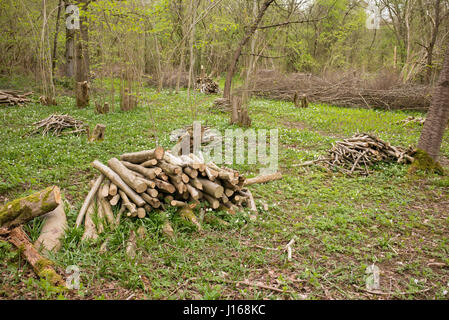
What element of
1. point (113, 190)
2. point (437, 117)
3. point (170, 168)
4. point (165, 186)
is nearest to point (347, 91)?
point (437, 117)

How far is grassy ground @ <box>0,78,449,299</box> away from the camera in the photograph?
3316 mm

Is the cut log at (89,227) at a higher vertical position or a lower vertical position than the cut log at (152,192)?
lower

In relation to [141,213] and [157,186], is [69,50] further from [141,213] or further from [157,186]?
[141,213]

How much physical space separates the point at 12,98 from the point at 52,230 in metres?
12.7

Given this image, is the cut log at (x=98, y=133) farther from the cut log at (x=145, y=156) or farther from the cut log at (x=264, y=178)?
the cut log at (x=264, y=178)

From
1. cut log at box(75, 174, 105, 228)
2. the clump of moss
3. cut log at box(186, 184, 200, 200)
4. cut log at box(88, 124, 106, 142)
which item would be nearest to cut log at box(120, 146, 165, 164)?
cut log at box(75, 174, 105, 228)

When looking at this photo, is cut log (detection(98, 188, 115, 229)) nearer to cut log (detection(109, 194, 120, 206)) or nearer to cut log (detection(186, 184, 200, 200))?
A: cut log (detection(109, 194, 120, 206))

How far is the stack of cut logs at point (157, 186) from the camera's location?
14.6ft

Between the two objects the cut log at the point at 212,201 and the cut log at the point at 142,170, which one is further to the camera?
the cut log at the point at 212,201

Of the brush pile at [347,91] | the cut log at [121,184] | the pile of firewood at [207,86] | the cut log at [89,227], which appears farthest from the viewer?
the pile of firewood at [207,86]

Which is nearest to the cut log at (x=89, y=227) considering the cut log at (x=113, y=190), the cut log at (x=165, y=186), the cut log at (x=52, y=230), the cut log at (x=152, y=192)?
the cut log at (x=52, y=230)
